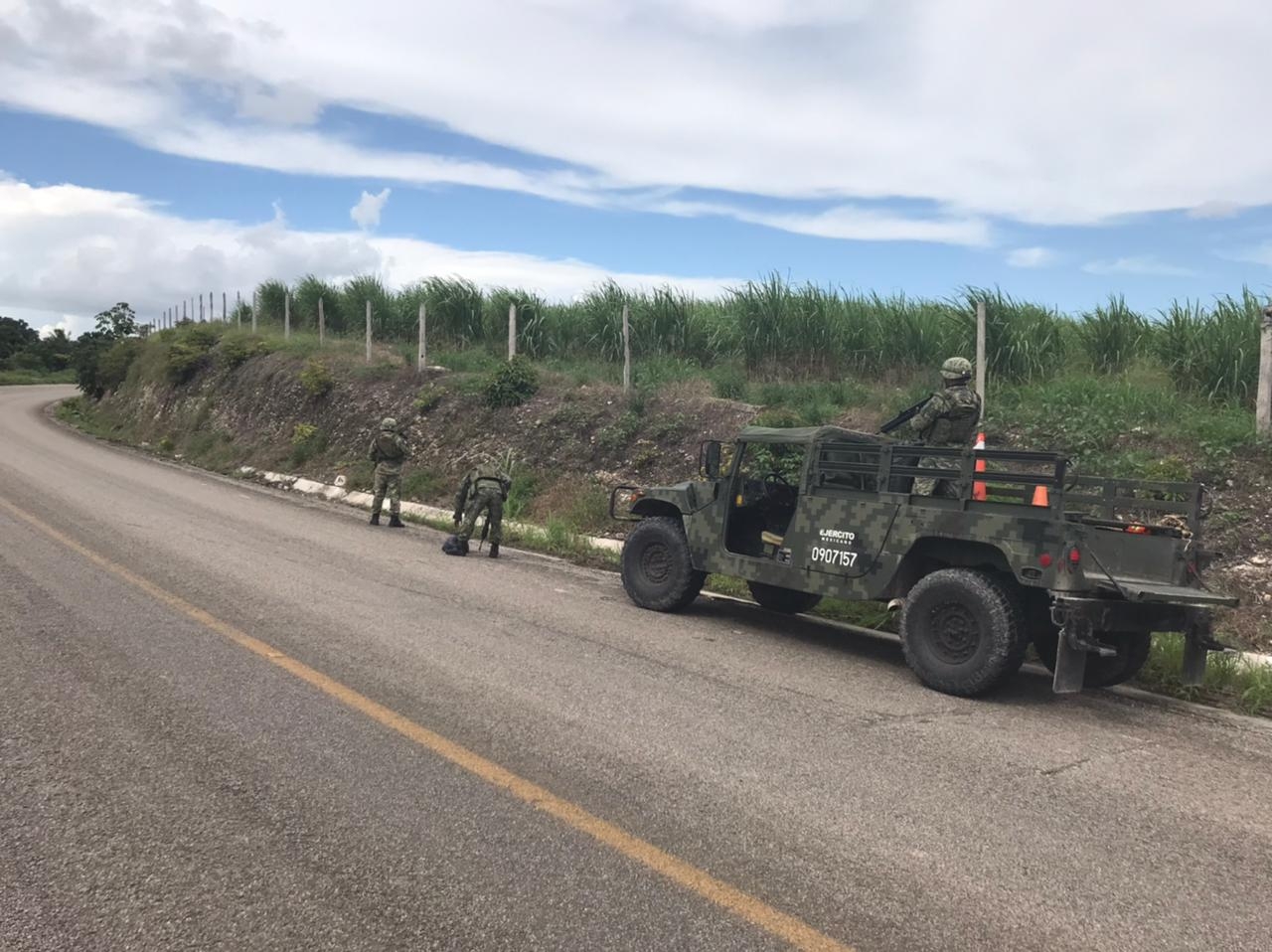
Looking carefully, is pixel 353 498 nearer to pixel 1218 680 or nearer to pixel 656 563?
pixel 656 563

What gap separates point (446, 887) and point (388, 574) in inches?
274

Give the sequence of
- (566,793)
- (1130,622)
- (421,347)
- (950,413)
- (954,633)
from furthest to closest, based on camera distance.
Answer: (421,347) < (950,413) < (954,633) < (1130,622) < (566,793)

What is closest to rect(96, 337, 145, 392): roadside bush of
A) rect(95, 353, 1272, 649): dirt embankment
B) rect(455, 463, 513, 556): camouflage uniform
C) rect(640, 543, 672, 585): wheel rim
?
rect(95, 353, 1272, 649): dirt embankment

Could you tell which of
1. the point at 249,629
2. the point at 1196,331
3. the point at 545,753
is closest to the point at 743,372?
the point at 1196,331

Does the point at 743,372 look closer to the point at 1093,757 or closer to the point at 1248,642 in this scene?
the point at 1248,642

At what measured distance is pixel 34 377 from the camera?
7044 centimetres

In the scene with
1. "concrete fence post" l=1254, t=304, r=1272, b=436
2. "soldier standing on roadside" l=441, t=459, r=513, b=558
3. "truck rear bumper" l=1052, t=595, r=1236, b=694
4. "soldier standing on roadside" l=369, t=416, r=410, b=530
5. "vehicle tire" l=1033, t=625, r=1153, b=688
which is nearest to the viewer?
"truck rear bumper" l=1052, t=595, r=1236, b=694

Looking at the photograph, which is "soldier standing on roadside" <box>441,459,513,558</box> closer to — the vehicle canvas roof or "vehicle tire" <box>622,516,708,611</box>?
"vehicle tire" <box>622,516,708,611</box>

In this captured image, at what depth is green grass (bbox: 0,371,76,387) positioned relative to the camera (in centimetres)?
6768

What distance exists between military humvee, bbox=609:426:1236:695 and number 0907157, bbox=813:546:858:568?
1 cm

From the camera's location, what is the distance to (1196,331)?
12.4m

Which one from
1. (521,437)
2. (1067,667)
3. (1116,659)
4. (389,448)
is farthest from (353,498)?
(1067,667)

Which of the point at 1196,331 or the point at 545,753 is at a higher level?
the point at 1196,331

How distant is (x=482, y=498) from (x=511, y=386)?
708 centimetres
